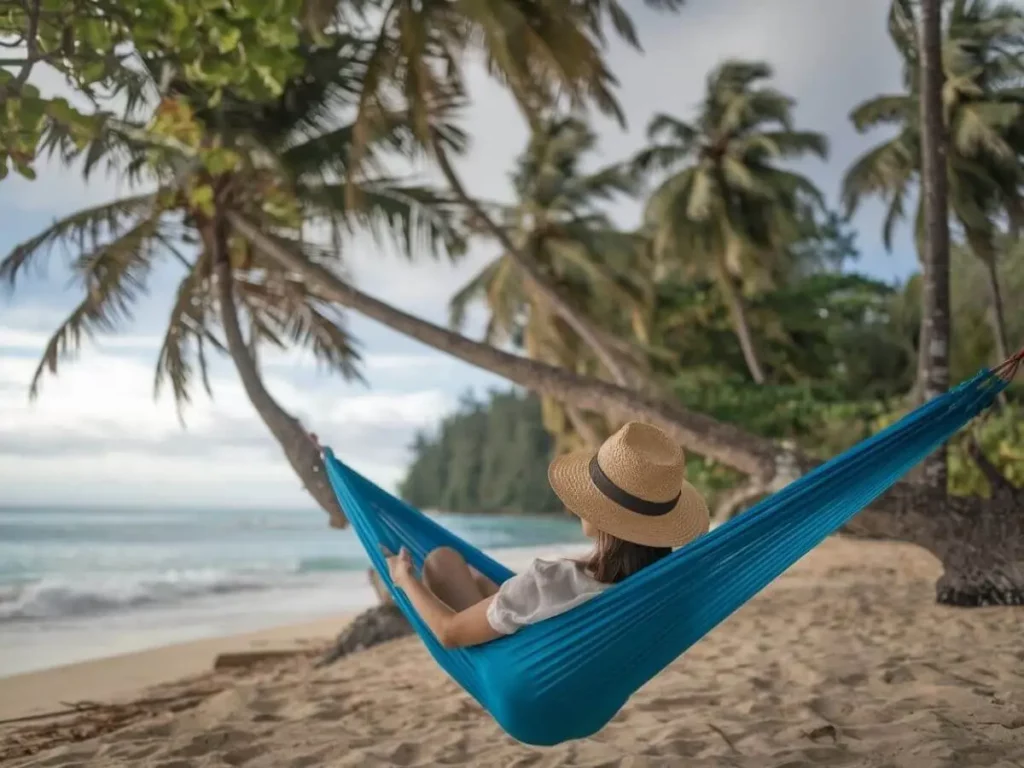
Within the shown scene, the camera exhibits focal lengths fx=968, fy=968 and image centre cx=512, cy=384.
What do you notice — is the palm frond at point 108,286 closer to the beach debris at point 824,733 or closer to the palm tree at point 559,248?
the beach debris at point 824,733

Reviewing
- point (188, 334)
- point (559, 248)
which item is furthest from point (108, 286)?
point (559, 248)

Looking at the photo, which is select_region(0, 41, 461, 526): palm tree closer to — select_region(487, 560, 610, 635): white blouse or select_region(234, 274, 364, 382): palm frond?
select_region(234, 274, 364, 382): palm frond

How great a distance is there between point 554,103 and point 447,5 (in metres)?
0.64

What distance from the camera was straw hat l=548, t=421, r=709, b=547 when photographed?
1.36 metres

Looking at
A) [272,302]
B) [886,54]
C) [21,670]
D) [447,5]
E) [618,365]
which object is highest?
[886,54]

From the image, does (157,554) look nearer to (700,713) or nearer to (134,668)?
(134,668)

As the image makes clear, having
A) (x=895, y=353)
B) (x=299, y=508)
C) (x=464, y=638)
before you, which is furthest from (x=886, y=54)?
(x=299, y=508)

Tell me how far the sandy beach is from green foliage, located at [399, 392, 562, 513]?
18.1 m

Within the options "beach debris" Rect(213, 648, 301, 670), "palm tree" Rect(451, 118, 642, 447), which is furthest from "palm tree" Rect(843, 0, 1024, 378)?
"beach debris" Rect(213, 648, 301, 670)

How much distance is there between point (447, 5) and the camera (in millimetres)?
4086

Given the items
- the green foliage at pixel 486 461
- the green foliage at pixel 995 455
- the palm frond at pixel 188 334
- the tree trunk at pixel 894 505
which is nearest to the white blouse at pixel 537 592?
the tree trunk at pixel 894 505

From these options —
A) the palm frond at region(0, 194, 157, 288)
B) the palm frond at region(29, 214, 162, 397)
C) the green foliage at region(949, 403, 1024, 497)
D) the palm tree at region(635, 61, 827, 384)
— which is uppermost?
the palm tree at region(635, 61, 827, 384)

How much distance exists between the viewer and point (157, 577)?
920 cm

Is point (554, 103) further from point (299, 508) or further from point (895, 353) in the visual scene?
point (299, 508)
